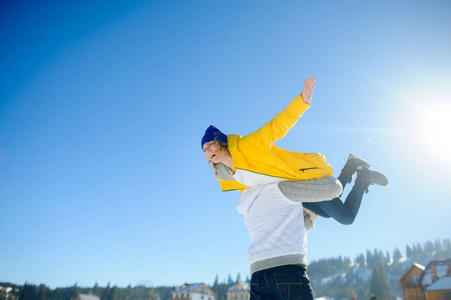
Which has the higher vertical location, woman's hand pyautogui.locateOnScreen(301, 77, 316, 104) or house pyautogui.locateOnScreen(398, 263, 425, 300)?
woman's hand pyautogui.locateOnScreen(301, 77, 316, 104)

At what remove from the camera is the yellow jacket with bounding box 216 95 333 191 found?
2193mm

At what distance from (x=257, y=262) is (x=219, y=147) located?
1080 millimetres

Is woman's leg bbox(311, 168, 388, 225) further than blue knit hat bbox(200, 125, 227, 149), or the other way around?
woman's leg bbox(311, 168, 388, 225)

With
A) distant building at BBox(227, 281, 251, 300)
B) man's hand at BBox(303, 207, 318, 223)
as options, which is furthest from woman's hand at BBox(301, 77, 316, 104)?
distant building at BBox(227, 281, 251, 300)

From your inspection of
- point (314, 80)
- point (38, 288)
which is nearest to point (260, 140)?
point (314, 80)

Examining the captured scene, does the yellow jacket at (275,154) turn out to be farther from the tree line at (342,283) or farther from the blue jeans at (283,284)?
the tree line at (342,283)

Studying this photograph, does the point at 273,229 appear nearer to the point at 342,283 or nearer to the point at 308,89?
the point at 308,89


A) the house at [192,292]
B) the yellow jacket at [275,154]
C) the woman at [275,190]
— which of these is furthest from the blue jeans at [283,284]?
the house at [192,292]

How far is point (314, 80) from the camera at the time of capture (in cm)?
232

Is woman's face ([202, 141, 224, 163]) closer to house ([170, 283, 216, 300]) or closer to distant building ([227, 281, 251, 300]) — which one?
house ([170, 283, 216, 300])

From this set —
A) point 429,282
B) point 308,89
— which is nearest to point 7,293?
point 308,89

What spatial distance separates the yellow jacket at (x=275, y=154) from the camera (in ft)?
7.20

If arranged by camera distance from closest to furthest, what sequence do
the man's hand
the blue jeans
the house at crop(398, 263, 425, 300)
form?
the blue jeans → the man's hand → the house at crop(398, 263, 425, 300)

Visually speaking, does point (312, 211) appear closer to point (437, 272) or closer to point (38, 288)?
point (437, 272)
